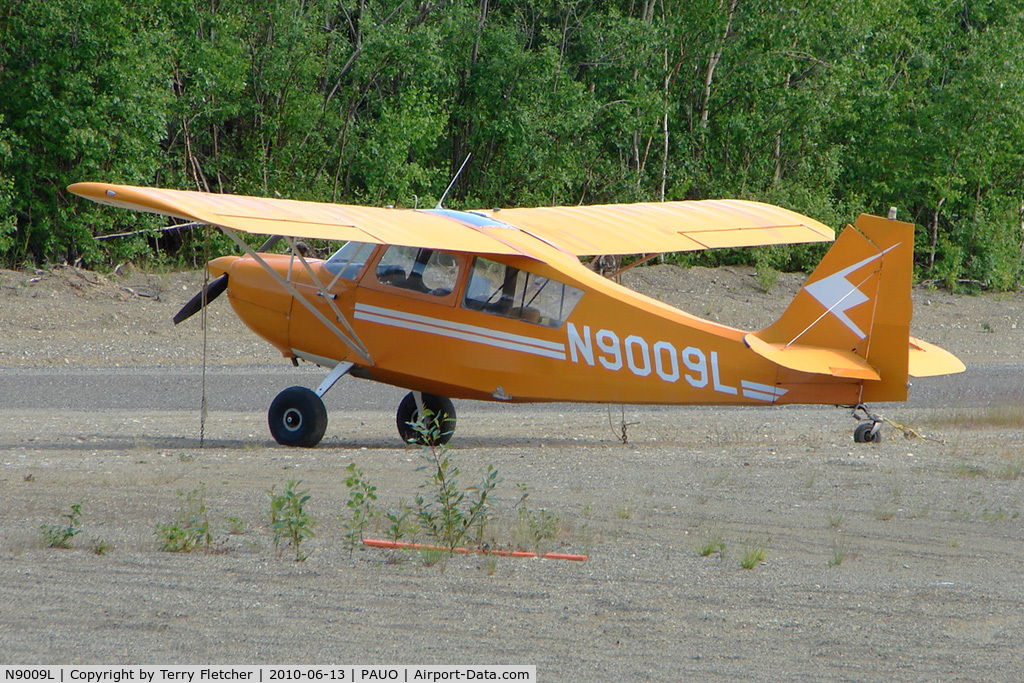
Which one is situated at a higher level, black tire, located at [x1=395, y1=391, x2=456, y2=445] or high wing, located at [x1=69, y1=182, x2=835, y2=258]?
high wing, located at [x1=69, y1=182, x2=835, y2=258]

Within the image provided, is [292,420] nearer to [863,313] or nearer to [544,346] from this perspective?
[544,346]

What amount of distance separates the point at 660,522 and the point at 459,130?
22532 millimetres

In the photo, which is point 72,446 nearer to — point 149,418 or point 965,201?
point 149,418

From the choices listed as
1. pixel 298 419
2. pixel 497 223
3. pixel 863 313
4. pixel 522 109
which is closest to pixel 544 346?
pixel 497 223

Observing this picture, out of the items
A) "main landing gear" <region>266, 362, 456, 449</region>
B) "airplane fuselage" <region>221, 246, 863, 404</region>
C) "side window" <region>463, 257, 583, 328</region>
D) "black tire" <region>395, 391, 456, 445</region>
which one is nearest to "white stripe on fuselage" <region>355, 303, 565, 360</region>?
"airplane fuselage" <region>221, 246, 863, 404</region>

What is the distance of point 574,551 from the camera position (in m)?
6.25

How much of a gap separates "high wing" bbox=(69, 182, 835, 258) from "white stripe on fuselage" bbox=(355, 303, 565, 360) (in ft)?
2.58

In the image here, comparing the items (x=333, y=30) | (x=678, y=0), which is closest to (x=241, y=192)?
(x=333, y=30)

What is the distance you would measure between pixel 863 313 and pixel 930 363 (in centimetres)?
90

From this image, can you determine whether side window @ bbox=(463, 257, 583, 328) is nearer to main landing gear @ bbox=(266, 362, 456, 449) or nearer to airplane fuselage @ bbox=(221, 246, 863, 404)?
airplane fuselage @ bbox=(221, 246, 863, 404)

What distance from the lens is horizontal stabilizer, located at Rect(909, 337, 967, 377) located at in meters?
9.47

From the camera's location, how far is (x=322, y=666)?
4.43m
